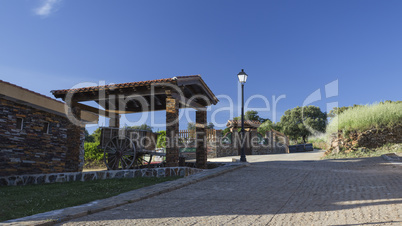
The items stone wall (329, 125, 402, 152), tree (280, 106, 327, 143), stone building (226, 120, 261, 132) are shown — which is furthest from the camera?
tree (280, 106, 327, 143)

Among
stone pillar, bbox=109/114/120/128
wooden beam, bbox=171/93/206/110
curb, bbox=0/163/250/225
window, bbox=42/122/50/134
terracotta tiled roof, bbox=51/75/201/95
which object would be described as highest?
terracotta tiled roof, bbox=51/75/201/95

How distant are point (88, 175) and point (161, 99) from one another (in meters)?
4.28

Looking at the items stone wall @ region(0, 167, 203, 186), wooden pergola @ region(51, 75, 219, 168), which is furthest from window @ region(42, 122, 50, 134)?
stone wall @ region(0, 167, 203, 186)

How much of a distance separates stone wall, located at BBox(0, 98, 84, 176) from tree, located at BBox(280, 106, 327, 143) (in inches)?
1645

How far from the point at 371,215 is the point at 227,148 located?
17.8 metres

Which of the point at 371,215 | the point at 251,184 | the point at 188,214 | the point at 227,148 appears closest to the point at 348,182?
the point at 251,184

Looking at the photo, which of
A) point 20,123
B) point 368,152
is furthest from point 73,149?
point 368,152

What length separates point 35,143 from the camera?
368 inches

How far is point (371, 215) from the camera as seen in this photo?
358 cm

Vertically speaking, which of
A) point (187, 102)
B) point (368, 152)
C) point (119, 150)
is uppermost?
point (187, 102)

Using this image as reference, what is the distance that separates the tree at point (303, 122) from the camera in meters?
47.2

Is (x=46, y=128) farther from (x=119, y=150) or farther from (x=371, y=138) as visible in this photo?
(x=371, y=138)

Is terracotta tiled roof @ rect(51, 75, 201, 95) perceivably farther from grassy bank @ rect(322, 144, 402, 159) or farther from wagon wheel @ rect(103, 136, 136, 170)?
grassy bank @ rect(322, 144, 402, 159)

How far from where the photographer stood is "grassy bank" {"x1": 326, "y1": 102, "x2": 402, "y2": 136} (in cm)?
1459
